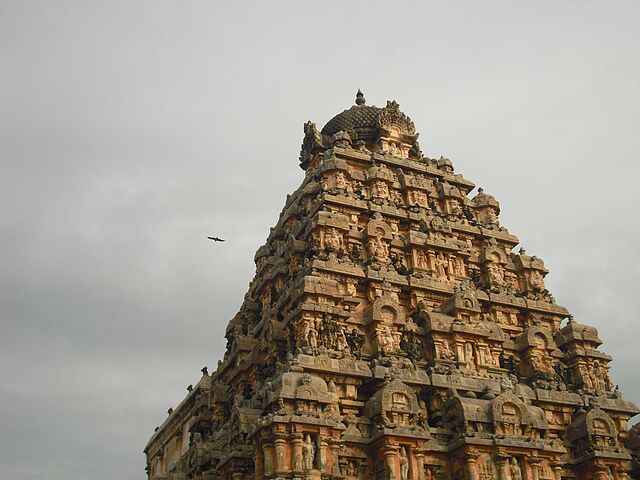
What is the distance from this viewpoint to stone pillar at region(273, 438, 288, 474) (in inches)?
914

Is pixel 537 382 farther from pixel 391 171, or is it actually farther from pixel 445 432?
pixel 391 171

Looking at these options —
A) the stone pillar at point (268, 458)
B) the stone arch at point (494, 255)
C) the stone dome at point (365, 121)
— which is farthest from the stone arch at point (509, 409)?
the stone dome at point (365, 121)

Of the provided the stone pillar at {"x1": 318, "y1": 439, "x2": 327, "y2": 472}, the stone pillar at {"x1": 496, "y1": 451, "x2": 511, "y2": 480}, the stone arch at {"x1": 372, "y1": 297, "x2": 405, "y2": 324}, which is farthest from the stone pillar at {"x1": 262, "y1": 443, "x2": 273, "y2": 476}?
the stone pillar at {"x1": 496, "y1": 451, "x2": 511, "y2": 480}

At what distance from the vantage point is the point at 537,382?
31.7m

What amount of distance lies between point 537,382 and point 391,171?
1346cm

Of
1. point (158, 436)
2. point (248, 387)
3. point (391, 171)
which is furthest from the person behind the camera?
point (158, 436)

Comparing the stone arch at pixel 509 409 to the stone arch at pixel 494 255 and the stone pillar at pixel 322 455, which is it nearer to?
the stone pillar at pixel 322 455

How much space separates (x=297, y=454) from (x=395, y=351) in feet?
24.5

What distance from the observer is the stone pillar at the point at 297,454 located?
23.3m

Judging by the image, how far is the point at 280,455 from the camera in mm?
23438

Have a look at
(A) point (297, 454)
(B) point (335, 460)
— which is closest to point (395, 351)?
(B) point (335, 460)

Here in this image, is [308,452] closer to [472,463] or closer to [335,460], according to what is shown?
[335,460]

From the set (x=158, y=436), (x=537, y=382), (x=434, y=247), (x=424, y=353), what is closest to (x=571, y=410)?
(x=537, y=382)

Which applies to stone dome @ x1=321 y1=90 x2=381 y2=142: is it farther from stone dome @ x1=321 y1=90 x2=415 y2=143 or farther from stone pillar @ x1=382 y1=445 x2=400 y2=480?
stone pillar @ x1=382 y1=445 x2=400 y2=480
